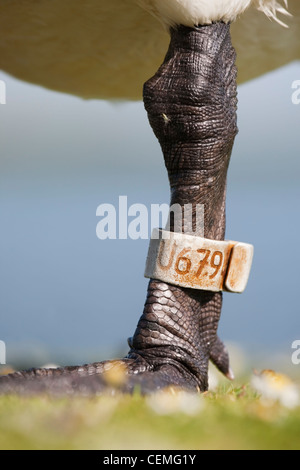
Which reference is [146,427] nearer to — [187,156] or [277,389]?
[277,389]

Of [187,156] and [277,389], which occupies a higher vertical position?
[187,156]

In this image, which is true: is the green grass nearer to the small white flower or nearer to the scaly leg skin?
the small white flower

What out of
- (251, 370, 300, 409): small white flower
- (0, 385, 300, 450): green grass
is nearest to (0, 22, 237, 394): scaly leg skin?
(251, 370, 300, 409): small white flower

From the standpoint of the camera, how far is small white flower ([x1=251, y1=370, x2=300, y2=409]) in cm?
90

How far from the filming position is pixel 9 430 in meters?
0.69

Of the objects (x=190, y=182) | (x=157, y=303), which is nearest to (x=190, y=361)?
(x=157, y=303)

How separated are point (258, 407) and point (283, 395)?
112 millimetres

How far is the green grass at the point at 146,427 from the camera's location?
66cm

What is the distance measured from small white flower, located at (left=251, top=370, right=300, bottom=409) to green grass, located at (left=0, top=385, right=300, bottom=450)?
100 mm

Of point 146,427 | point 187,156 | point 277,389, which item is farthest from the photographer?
point 187,156

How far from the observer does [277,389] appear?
958 mm

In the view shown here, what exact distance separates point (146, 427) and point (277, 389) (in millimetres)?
315

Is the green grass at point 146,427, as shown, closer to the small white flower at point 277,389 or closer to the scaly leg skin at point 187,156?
the small white flower at point 277,389

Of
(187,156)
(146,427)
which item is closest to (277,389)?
(146,427)
